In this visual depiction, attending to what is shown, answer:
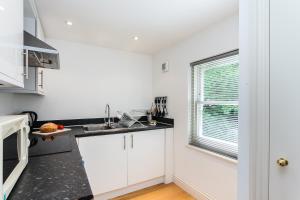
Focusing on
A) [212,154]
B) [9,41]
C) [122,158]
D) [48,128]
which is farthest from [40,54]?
[212,154]

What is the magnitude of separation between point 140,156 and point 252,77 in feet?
6.00

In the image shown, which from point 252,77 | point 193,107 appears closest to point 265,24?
point 252,77

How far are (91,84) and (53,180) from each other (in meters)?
1.94

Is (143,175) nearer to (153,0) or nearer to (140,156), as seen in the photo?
(140,156)

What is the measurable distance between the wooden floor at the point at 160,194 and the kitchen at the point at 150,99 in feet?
0.05

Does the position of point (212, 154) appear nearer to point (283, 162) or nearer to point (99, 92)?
point (283, 162)

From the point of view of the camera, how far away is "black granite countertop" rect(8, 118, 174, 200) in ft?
2.25

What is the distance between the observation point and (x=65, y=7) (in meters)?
1.55

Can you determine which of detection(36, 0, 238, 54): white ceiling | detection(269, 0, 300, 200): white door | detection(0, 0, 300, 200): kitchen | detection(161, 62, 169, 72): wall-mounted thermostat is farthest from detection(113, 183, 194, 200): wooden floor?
detection(36, 0, 238, 54): white ceiling

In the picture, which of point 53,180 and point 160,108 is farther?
point 160,108

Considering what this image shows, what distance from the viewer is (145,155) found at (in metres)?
2.35

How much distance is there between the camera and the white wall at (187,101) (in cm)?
173

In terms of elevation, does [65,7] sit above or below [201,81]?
above

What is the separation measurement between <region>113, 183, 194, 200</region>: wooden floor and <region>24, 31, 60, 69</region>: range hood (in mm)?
1824
